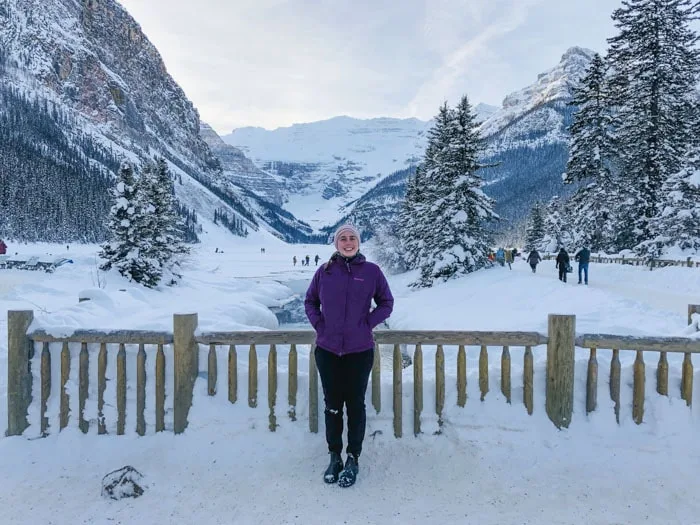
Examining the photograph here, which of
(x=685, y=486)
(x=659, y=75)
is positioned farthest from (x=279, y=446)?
(x=659, y=75)

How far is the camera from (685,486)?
3.81 m

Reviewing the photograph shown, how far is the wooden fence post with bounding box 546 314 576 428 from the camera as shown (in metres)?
4.42

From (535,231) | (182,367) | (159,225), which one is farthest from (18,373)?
(535,231)

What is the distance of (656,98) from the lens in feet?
76.0

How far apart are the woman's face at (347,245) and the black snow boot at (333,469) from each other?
1794mm

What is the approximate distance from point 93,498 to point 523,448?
3789mm

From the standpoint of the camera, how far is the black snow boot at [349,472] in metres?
3.89

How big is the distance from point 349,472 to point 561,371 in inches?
88.8

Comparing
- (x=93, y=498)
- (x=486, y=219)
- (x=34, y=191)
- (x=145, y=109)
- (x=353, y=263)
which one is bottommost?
(x=93, y=498)

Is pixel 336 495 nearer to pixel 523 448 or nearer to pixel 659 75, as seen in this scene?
pixel 523 448

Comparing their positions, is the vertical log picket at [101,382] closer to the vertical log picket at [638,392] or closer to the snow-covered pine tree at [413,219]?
the vertical log picket at [638,392]

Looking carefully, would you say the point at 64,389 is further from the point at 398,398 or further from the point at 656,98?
the point at 656,98

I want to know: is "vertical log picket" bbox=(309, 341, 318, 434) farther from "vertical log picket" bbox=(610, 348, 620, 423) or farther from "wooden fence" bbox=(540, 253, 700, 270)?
"wooden fence" bbox=(540, 253, 700, 270)

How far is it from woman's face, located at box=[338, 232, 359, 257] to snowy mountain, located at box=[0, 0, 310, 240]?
7421 centimetres
